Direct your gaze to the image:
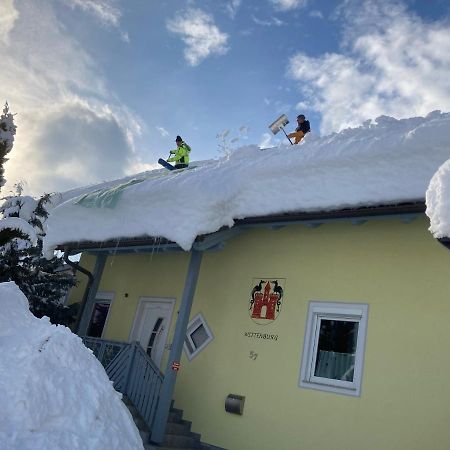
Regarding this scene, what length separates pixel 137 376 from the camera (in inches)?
274

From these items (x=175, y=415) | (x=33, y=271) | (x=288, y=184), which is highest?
(x=288, y=184)

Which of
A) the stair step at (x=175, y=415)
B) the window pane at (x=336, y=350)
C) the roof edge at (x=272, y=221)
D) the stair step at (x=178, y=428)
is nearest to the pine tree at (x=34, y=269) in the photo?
the roof edge at (x=272, y=221)

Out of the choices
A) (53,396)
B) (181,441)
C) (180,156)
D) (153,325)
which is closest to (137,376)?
(181,441)

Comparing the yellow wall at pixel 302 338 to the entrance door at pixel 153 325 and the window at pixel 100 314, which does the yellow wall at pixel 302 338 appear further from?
the window at pixel 100 314

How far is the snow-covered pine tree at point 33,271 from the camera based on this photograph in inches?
411

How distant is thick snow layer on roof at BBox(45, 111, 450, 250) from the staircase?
266 cm

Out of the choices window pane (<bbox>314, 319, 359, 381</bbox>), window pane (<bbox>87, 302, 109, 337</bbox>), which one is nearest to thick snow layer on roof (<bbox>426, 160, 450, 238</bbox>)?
window pane (<bbox>314, 319, 359, 381</bbox>)

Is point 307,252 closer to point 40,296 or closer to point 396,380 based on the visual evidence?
point 396,380

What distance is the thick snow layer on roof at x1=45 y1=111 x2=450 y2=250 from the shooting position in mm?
5375

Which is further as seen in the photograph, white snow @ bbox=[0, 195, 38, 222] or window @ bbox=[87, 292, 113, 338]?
white snow @ bbox=[0, 195, 38, 222]

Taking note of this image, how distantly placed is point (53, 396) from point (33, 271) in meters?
10.2

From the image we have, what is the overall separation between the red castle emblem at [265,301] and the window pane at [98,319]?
4.09 meters

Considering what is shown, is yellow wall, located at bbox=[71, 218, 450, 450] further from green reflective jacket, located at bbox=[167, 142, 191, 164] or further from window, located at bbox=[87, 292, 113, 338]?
green reflective jacket, located at bbox=[167, 142, 191, 164]

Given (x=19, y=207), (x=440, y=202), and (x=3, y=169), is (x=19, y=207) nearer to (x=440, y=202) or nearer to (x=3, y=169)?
(x=3, y=169)
